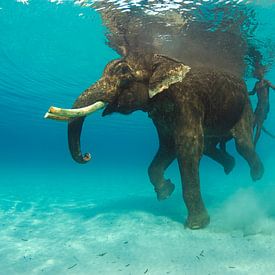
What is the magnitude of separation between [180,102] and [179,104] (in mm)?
47

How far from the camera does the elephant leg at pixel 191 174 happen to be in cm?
693

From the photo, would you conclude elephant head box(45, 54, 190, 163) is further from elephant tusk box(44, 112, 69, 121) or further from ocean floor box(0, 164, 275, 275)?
ocean floor box(0, 164, 275, 275)

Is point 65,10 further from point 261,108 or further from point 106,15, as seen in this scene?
point 261,108

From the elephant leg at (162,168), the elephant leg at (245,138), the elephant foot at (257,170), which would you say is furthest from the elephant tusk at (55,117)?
the elephant foot at (257,170)

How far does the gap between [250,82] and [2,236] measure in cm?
1618

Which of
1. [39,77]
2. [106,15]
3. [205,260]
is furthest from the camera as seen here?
[39,77]

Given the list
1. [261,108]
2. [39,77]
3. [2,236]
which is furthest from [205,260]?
[39,77]

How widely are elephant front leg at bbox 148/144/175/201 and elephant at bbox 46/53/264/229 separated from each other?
611 millimetres

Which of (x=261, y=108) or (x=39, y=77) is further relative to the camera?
(x=39, y=77)

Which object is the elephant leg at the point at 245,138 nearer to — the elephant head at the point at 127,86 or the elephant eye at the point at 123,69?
the elephant head at the point at 127,86

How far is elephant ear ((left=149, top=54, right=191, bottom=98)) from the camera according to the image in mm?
6453

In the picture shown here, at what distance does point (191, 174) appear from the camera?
7.04 meters

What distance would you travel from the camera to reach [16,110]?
44406 millimetres

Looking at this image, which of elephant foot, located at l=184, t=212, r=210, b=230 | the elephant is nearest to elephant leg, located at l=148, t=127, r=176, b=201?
the elephant
